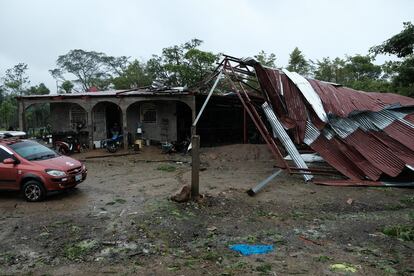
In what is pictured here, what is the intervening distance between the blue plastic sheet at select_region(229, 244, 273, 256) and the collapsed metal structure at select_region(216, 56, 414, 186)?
5028 millimetres

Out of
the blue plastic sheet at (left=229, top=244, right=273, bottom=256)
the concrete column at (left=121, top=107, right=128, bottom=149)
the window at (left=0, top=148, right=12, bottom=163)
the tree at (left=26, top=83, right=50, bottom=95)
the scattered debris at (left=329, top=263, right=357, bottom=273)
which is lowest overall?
the scattered debris at (left=329, top=263, right=357, bottom=273)

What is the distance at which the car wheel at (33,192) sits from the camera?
8.65 metres

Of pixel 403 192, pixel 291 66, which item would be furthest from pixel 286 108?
pixel 291 66

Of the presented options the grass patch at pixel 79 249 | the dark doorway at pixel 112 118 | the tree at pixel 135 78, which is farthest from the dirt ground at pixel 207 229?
the tree at pixel 135 78

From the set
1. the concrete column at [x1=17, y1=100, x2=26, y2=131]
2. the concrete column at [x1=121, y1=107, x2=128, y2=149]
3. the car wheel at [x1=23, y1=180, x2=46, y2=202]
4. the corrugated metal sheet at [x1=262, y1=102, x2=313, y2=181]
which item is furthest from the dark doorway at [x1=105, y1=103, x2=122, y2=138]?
the car wheel at [x1=23, y1=180, x2=46, y2=202]

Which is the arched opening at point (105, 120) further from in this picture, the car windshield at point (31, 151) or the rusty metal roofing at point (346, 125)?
the rusty metal roofing at point (346, 125)

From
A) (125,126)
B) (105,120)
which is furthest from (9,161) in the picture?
(105,120)

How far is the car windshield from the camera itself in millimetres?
9094

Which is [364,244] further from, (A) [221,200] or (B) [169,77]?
(B) [169,77]

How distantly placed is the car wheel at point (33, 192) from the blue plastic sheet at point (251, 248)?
5.48m

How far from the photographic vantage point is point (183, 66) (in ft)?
101

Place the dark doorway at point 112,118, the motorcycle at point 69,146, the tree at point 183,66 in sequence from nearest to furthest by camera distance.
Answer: the motorcycle at point 69,146 < the dark doorway at point 112,118 < the tree at point 183,66

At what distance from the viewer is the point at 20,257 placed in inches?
216

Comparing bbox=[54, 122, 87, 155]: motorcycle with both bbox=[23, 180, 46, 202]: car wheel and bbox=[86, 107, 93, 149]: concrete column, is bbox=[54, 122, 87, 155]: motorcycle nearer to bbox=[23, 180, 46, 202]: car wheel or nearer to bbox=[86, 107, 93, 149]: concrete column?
bbox=[86, 107, 93, 149]: concrete column
